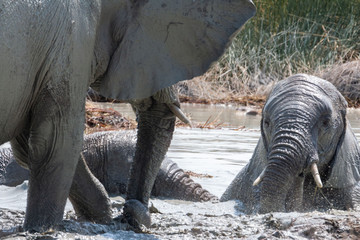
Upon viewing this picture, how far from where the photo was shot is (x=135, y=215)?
17.5 ft

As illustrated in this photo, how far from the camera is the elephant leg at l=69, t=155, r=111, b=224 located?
17.7 feet

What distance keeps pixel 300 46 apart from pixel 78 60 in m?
15.9

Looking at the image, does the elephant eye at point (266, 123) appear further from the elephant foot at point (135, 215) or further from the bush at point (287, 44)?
the bush at point (287, 44)

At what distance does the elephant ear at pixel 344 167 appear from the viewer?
257 inches

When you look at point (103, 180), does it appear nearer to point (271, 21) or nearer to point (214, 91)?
point (214, 91)

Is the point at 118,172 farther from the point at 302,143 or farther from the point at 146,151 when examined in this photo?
the point at 146,151

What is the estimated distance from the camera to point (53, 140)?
Result: 15.3ft

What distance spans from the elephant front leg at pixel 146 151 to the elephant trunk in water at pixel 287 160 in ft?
3.14

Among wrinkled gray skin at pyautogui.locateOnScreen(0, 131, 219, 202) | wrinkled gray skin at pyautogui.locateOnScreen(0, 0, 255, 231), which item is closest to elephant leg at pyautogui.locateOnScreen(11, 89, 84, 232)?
wrinkled gray skin at pyautogui.locateOnScreen(0, 0, 255, 231)

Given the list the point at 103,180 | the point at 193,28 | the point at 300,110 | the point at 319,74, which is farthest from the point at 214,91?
the point at 193,28

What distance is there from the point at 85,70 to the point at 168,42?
0.62 meters

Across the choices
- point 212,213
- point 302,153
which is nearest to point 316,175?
point 302,153

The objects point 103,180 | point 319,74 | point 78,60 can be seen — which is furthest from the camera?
point 319,74

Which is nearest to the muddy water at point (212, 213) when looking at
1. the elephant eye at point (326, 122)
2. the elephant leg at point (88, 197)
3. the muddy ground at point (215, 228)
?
the muddy ground at point (215, 228)
